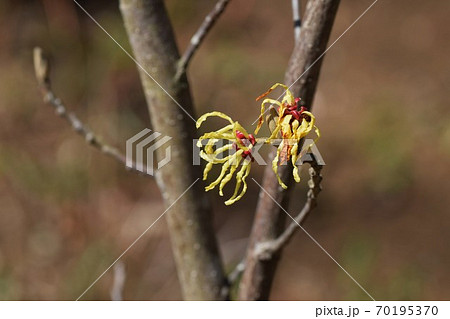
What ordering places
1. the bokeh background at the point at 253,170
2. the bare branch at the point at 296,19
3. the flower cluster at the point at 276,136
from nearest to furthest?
the flower cluster at the point at 276,136, the bare branch at the point at 296,19, the bokeh background at the point at 253,170

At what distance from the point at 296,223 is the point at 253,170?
5.11 ft

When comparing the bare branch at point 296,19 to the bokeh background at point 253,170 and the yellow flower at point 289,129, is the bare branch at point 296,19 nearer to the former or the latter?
the yellow flower at point 289,129

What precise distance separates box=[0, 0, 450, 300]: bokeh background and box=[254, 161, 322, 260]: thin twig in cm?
107

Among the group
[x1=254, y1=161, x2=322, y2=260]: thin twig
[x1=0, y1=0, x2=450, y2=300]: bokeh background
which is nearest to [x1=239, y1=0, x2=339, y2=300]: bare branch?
[x1=254, y1=161, x2=322, y2=260]: thin twig

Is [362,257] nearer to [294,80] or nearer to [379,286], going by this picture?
[379,286]

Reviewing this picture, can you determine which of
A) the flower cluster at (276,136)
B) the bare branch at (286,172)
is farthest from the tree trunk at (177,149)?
the flower cluster at (276,136)

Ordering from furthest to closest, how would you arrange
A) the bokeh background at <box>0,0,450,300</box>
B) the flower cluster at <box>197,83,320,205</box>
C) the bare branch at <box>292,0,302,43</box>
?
1. the bokeh background at <box>0,0,450,300</box>
2. the bare branch at <box>292,0,302,43</box>
3. the flower cluster at <box>197,83,320,205</box>

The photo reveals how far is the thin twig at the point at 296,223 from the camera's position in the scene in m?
0.53

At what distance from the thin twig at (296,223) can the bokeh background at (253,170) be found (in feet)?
3.51

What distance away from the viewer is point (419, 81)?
2.37 metres

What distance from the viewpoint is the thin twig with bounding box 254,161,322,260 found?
534 mm
